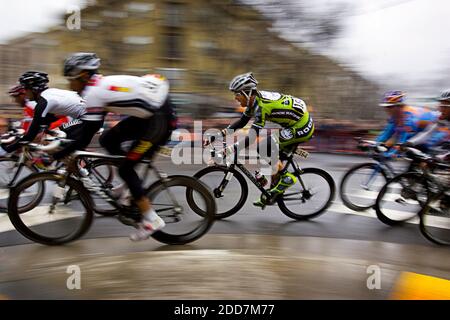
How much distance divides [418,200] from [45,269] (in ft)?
15.4

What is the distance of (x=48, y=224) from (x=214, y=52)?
13.7m

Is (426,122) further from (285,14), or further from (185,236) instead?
(285,14)

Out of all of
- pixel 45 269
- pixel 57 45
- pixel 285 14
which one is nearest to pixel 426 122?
pixel 45 269

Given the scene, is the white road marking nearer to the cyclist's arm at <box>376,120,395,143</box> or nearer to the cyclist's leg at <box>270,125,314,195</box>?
the cyclist's leg at <box>270,125,314,195</box>

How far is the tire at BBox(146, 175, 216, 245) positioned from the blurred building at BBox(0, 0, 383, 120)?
39.3ft

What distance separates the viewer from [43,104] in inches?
219

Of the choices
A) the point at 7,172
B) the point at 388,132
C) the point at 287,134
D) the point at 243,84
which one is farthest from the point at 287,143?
the point at 7,172

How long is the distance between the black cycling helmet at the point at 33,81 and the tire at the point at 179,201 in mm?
2564

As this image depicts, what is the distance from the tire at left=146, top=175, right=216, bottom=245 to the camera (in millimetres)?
4668

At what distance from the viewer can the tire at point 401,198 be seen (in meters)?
5.71

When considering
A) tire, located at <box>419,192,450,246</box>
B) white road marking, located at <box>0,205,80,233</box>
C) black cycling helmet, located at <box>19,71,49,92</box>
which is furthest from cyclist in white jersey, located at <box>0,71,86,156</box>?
tire, located at <box>419,192,450,246</box>

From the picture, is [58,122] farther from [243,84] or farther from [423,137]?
[423,137]

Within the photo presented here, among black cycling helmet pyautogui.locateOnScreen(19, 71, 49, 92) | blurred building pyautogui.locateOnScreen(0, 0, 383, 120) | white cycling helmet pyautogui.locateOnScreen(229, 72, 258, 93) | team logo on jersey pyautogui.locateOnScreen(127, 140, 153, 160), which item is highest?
blurred building pyautogui.locateOnScreen(0, 0, 383, 120)

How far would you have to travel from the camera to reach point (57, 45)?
19.9 metres
